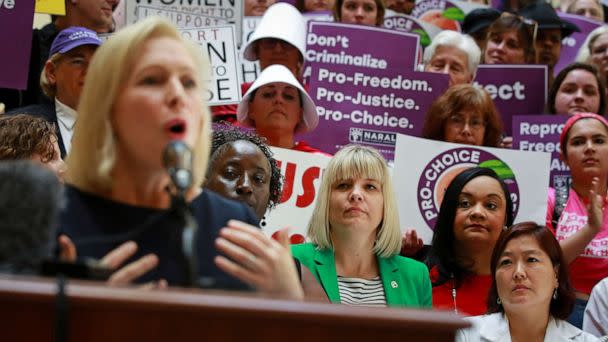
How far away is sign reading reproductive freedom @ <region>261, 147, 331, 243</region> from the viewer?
5352 mm

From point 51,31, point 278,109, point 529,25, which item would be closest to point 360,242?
point 278,109

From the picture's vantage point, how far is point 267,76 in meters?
5.90

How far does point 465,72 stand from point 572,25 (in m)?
1.79

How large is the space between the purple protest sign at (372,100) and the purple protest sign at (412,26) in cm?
160

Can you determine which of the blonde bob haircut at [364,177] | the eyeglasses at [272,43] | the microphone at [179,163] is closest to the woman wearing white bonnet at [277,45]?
the eyeglasses at [272,43]

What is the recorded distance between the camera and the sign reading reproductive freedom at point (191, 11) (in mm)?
6653

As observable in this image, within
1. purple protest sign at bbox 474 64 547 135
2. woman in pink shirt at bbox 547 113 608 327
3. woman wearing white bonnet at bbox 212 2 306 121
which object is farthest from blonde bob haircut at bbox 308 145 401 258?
purple protest sign at bbox 474 64 547 135

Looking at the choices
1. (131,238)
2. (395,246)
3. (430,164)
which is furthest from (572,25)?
(131,238)

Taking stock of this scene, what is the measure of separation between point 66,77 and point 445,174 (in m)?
2.02

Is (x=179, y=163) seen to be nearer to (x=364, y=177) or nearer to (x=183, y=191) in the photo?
(x=183, y=191)

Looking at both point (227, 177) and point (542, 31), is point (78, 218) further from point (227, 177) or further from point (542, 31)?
point (542, 31)

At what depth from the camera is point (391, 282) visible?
4504 millimetres

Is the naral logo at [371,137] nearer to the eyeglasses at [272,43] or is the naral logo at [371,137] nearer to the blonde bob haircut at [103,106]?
the eyeglasses at [272,43]

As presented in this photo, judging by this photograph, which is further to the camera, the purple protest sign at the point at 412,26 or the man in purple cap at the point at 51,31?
the purple protest sign at the point at 412,26
